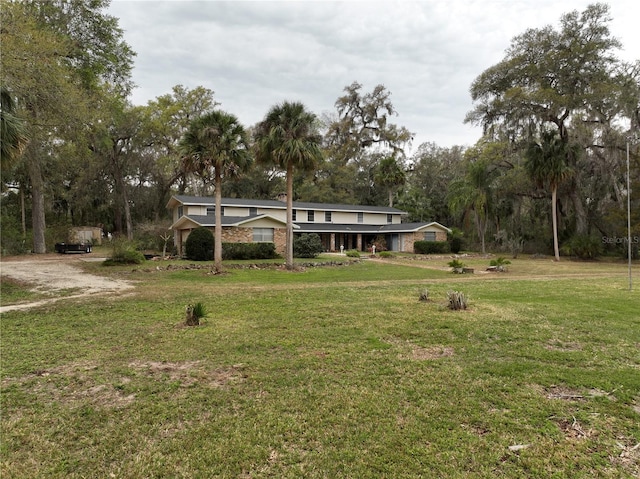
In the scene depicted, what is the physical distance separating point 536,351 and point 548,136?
90.1 feet

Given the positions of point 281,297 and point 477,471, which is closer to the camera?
point 477,471

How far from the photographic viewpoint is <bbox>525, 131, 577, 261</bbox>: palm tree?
26.3 metres

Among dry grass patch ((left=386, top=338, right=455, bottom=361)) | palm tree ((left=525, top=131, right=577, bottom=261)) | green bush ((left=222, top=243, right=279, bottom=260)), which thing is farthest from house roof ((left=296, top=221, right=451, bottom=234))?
dry grass patch ((left=386, top=338, right=455, bottom=361))

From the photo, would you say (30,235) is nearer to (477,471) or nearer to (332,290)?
(332,290)

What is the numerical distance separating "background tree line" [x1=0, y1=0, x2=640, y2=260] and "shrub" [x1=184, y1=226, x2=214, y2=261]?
143 inches

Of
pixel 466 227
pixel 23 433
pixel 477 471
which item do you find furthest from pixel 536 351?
pixel 466 227

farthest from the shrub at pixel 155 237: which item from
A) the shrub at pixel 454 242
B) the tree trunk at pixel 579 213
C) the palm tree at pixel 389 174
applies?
the tree trunk at pixel 579 213

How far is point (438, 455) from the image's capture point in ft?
9.82

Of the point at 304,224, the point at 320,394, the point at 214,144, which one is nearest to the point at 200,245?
the point at 214,144

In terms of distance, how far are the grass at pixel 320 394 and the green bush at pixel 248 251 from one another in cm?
1553

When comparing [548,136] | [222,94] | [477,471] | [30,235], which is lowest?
[477,471]

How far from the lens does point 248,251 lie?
24.1 m

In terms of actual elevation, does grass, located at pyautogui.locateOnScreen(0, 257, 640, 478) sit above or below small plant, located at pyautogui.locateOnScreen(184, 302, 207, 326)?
below

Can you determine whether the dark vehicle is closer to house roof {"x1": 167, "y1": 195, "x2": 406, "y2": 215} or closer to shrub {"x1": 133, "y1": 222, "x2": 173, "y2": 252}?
shrub {"x1": 133, "y1": 222, "x2": 173, "y2": 252}
